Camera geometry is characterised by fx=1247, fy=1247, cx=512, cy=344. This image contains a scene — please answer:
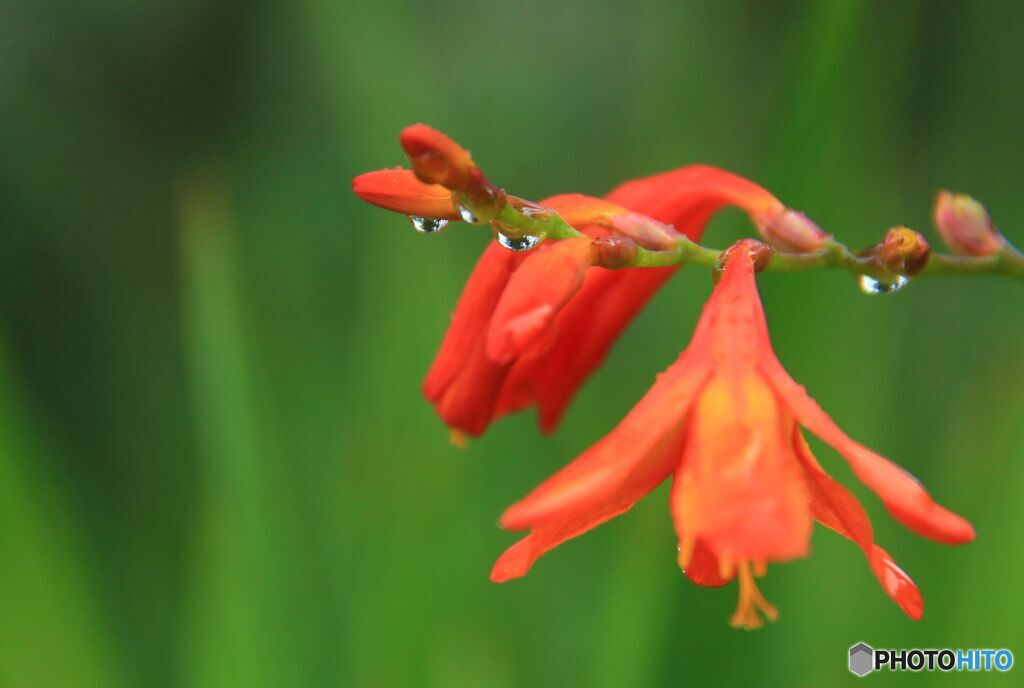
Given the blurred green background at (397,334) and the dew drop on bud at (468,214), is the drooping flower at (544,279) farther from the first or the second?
the blurred green background at (397,334)

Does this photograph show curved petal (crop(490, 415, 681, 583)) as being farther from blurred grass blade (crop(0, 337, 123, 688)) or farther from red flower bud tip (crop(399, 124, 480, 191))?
blurred grass blade (crop(0, 337, 123, 688))

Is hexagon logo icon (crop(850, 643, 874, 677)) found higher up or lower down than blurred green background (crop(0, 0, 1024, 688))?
lower down

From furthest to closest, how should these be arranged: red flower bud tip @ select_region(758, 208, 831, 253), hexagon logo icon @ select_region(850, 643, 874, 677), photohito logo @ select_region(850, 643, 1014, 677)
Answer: hexagon logo icon @ select_region(850, 643, 874, 677)
photohito logo @ select_region(850, 643, 1014, 677)
red flower bud tip @ select_region(758, 208, 831, 253)

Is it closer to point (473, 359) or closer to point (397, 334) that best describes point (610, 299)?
point (473, 359)

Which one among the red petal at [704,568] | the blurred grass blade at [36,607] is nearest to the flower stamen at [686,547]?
the red petal at [704,568]

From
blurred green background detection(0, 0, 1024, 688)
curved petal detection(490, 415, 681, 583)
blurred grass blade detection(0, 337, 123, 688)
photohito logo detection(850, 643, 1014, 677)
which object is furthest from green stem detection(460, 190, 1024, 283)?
blurred grass blade detection(0, 337, 123, 688)

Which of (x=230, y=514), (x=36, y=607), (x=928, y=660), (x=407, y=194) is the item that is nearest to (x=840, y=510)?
(x=407, y=194)

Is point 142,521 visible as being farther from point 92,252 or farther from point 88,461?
point 92,252
